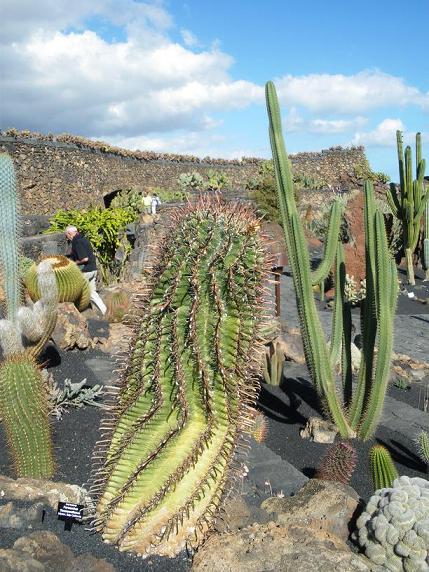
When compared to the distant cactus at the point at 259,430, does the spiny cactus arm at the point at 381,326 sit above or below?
above

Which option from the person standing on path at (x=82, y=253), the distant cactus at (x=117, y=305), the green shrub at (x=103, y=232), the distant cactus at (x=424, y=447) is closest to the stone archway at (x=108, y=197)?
the green shrub at (x=103, y=232)

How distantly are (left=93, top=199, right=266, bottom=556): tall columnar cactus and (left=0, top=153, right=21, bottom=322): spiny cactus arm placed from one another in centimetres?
160

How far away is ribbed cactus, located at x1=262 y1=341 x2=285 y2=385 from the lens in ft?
18.0

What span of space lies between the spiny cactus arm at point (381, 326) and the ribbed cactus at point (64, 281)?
3797mm

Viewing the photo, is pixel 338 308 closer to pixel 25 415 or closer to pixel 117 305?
pixel 25 415

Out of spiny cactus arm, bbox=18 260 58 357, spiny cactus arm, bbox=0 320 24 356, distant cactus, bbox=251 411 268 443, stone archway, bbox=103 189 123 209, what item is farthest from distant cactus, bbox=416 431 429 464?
stone archway, bbox=103 189 123 209

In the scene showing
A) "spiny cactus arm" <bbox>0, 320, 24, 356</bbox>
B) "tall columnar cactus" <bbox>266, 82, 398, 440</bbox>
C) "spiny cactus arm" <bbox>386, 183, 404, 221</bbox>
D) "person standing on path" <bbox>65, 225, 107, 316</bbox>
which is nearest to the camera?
"spiny cactus arm" <bbox>0, 320, 24, 356</bbox>

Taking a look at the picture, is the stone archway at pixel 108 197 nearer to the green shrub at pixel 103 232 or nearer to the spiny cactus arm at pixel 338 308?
the green shrub at pixel 103 232

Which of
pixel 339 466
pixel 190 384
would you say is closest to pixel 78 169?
pixel 339 466

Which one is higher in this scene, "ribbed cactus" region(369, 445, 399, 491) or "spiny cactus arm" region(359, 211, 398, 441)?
"spiny cactus arm" region(359, 211, 398, 441)

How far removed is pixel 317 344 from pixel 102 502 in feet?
6.97

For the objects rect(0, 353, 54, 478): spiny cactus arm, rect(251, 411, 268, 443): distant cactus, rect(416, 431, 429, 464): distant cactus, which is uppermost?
rect(0, 353, 54, 478): spiny cactus arm

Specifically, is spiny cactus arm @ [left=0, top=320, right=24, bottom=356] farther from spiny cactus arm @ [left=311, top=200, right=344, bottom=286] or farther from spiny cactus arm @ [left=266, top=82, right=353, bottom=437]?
spiny cactus arm @ [left=311, top=200, right=344, bottom=286]

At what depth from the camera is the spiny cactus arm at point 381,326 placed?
156 inches
